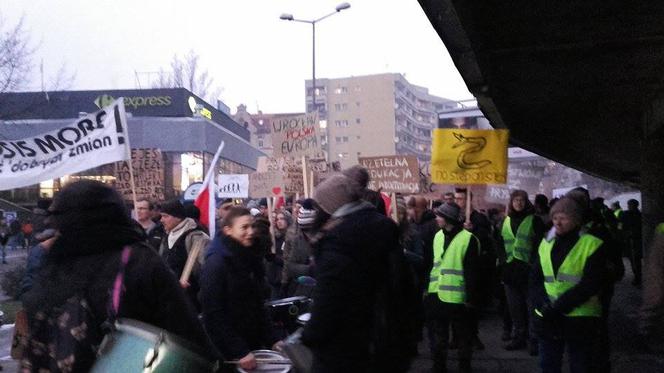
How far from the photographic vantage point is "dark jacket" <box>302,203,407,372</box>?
3354 millimetres

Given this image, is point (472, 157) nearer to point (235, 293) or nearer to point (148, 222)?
point (148, 222)

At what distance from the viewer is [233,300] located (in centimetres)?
468

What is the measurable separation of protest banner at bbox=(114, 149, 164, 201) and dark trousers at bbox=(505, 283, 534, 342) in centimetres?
500

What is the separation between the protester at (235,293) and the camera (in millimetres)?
4590

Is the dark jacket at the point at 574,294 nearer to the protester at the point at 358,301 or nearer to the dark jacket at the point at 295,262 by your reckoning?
the protester at the point at 358,301

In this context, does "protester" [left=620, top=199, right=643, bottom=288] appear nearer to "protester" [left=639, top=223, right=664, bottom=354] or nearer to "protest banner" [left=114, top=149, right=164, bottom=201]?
"protest banner" [left=114, top=149, right=164, bottom=201]

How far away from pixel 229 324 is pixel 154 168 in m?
6.83

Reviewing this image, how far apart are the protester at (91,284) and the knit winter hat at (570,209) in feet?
11.7

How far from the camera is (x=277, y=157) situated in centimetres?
1242

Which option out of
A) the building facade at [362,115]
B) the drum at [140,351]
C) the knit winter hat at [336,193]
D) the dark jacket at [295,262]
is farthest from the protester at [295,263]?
the building facade at [362,115]

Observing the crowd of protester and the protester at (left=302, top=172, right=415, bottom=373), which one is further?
the protester at (left=302, top=172, right=415, bottom=373)

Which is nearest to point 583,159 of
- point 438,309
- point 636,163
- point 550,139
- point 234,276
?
point 636,163

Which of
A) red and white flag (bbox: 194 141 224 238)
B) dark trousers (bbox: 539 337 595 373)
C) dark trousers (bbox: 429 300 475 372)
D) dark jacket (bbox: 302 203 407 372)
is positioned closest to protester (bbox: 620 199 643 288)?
dark trousers (bbox: 429 300 475 372)

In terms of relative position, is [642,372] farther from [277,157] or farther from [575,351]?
[277,157]
